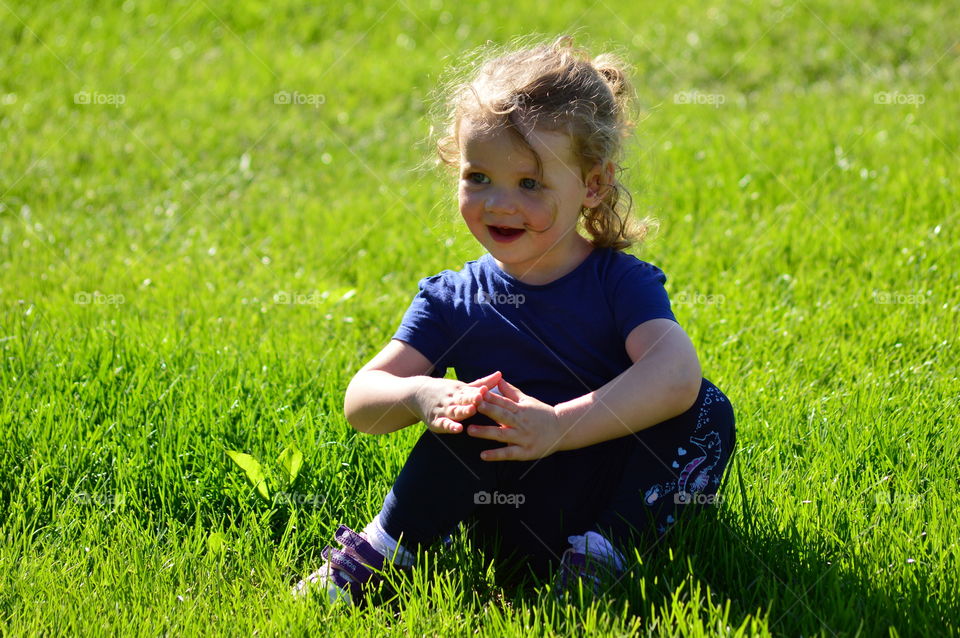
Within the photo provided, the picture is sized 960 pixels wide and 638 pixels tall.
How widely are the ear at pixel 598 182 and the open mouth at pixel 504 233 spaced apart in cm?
24

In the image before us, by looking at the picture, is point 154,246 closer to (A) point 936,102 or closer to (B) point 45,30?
(B) point 45,30

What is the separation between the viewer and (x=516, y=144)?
2654mm

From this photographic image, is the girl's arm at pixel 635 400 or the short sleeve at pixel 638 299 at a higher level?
the short sleeve at pixel 638 299

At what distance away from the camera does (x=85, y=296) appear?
189 inches

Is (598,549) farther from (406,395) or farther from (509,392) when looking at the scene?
(406,395)

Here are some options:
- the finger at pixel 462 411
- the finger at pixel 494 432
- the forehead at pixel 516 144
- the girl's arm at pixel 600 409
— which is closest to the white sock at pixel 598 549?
the girl's arm at pixel 600 409

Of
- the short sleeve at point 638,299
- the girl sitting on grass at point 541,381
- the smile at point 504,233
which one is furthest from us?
the smile at point 504,233

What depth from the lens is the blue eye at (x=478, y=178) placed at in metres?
2.73

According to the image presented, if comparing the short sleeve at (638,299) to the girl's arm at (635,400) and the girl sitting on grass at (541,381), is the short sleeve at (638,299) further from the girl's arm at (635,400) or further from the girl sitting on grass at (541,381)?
the girl's arm at (635,400)

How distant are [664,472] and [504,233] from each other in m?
0.77

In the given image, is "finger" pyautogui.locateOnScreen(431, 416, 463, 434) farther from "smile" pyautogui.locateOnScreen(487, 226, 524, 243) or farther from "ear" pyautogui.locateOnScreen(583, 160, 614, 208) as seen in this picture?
"ear" pyautogui.locateOnScreen(583, 160, 614, 208)

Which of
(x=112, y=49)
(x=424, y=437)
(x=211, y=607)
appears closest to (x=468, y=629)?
(x=424, y=437)

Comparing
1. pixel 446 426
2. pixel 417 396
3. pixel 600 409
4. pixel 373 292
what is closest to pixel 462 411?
pixel 446 426

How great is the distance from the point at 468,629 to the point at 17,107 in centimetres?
692
